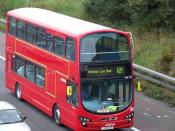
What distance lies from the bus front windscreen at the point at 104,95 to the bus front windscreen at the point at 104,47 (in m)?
0.80

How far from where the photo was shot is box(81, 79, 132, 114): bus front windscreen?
2012cm

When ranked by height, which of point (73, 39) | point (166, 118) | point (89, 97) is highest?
point (73, 39)

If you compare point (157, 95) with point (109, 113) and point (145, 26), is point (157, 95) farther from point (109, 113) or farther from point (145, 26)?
point (145, 26)

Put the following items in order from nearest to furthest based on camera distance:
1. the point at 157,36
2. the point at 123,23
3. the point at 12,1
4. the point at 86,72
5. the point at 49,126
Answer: the point at 86,72 < the point at 49,126 < the point at 157,36 < the point at 123,23 < the point at 12,1

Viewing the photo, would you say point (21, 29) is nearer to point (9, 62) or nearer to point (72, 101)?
point (9, 62)

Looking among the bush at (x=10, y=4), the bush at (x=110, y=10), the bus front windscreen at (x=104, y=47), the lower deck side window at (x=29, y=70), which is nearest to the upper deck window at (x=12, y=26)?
the lower deck side window at (x=29, y=70)

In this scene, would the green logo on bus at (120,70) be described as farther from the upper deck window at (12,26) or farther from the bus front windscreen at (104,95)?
the upper deck window at (12,26)

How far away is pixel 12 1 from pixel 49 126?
103ft

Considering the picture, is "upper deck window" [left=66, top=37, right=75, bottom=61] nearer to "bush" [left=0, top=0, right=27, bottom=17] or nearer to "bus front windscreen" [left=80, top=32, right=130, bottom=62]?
"bus front windscreen" [left=80, top=32, right=130, bottom=62]

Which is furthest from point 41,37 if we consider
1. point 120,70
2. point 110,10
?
point 110,10

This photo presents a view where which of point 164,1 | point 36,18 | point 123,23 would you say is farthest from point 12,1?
point 36,18

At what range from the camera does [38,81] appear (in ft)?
78.7

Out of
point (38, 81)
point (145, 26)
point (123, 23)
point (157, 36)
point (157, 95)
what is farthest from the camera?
point (123, 23)

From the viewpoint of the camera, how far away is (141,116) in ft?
77.6
